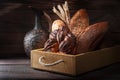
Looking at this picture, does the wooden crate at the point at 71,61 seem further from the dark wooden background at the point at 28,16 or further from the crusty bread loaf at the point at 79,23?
the dark wooden background at the point at 28,16

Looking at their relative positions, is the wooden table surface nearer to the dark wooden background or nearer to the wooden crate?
the wooden crate

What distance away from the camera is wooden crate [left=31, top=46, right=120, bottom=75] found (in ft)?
2.88

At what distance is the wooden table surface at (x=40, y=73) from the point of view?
2.83ft

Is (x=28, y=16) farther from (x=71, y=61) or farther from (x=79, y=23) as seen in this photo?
(x=71, y=61)

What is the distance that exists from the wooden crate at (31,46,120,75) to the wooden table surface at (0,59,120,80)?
0.05 feet

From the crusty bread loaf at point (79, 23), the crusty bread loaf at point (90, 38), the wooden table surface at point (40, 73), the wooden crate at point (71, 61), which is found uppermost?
the crusty bread loaf at point (79, 23)

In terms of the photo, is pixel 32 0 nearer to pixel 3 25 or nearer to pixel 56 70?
pixel 3 25

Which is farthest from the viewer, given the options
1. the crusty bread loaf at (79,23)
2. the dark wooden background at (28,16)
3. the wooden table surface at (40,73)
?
the dark wooden background at (28,16)

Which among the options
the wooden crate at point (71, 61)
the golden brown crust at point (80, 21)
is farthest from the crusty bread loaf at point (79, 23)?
the wooden crate at point (71, 61)

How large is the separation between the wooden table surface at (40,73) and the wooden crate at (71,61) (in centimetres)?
2

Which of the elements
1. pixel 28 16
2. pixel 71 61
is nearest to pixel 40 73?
pixel 71 61

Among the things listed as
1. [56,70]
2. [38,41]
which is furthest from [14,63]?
[56,70]

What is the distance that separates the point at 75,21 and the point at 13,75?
1.10ft

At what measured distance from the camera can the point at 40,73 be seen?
3.02 feet
